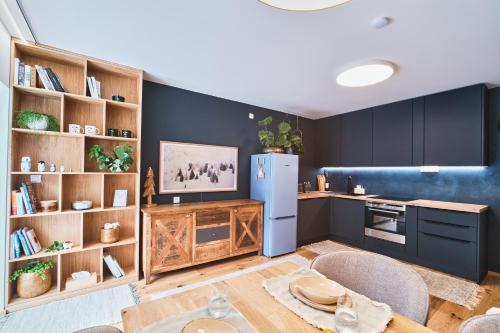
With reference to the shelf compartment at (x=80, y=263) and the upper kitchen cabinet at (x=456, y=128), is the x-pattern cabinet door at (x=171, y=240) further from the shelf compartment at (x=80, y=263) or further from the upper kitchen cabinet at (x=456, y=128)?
the upper kitchen cabinet at (x=456, y=128)

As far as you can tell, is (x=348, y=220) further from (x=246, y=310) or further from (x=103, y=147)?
(x=103, y=147)

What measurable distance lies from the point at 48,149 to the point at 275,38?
2576 millimetres

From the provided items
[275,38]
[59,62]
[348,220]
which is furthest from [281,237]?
[59,62]

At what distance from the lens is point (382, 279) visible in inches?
45.5

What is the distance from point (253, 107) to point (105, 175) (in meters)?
2.52

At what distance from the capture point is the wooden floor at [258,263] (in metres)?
2.02

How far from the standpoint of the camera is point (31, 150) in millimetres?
2258

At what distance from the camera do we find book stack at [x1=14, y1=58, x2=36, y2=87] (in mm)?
2062

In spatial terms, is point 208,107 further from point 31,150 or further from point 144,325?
point 144,325

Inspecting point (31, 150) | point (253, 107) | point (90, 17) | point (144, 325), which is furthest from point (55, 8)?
point (253, 107)

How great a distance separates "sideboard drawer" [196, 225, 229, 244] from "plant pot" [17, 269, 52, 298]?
154cm

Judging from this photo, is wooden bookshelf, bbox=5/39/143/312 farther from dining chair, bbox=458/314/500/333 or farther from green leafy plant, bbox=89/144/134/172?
dining chair, bbox=458/314/500/333

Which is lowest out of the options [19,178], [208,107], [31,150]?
[19,178]

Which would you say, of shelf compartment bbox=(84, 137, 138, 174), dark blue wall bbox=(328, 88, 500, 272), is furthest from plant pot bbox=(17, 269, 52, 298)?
dark blue wall bbox=(328, 88, 500, 272)
